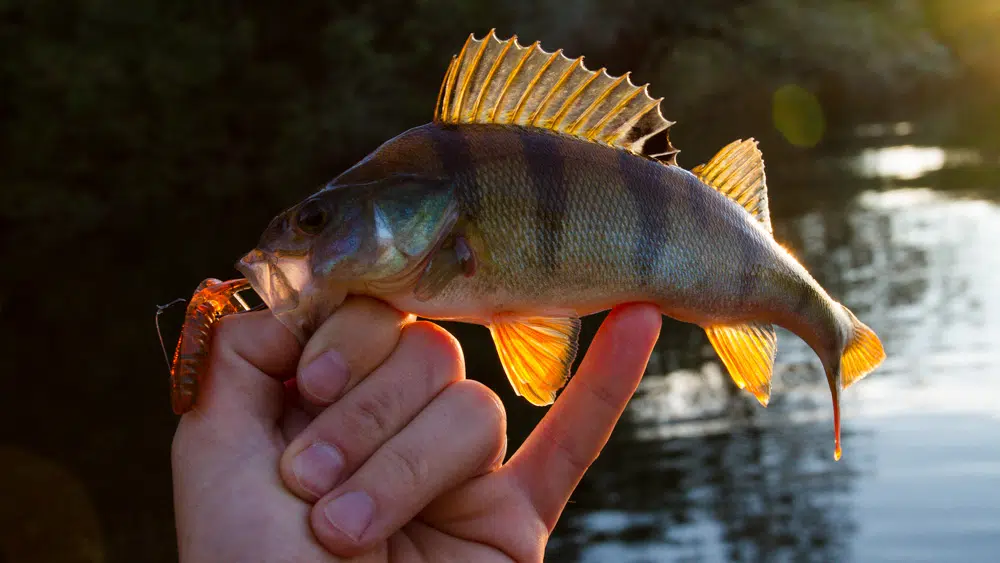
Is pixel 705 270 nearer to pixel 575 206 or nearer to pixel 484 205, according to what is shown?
pixel 575 206

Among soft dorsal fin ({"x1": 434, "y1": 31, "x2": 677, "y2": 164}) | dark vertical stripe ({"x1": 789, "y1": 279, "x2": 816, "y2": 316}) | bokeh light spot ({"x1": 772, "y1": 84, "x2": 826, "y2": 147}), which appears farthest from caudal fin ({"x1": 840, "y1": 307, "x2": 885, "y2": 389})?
bokeh light spot ({"x1": 772, "y1": 84, "x2": 826, "y2": 147})

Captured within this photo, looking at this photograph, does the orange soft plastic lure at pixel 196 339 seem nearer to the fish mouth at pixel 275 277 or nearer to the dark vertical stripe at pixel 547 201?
the fish mouth at pixel 275 277

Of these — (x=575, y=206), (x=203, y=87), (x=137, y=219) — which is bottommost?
(x=575, y=206)

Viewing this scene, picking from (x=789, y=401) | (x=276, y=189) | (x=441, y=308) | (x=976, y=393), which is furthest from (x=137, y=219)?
(x=441, y=308)

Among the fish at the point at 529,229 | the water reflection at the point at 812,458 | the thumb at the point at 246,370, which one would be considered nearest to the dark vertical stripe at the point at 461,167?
the fish at the point at 529,229

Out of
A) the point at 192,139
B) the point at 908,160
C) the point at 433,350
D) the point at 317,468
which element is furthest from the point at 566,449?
the point at 192,139

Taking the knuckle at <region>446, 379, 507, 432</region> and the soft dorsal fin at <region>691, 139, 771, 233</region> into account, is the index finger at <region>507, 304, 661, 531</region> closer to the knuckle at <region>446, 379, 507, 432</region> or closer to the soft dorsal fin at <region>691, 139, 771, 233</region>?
the knuckle at <region>446, 379, 507, 432</region>
